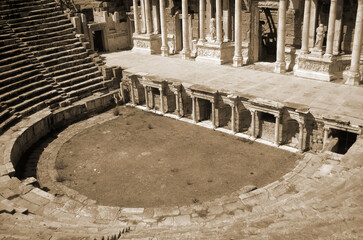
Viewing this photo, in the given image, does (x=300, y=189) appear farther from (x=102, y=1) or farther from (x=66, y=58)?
(x=102, y=1)

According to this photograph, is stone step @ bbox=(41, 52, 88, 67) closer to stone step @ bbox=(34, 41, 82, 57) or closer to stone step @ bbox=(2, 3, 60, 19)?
stone step @ bbox=(34, 41, 82, 57)

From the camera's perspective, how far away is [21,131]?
54.3 ft

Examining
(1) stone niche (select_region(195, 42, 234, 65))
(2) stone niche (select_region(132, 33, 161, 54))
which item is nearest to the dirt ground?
(1) stone niche (select_region(195, 42, 234, 65))

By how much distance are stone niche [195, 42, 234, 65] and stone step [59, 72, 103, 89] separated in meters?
6.52

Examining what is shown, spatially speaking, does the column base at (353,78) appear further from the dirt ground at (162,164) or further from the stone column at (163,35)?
the stone column at (163,35)

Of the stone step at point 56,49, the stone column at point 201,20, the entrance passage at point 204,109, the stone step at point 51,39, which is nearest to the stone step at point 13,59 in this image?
the stone step at point 56,49

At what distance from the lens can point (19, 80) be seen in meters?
19.8

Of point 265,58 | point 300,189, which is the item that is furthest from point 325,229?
point 265,58

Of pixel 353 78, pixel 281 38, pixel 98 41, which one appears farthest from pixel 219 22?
pixel 98 41

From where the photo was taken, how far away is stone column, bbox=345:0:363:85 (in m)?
18.0

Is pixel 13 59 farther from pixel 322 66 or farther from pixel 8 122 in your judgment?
Result: pixel 322 66

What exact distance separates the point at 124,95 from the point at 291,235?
50.5 ft

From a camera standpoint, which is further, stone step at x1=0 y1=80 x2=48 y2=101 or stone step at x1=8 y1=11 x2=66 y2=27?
stone step at x1=8 y1=11 x2=66 y2=27

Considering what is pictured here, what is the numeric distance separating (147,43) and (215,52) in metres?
6.22
